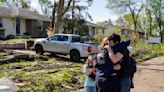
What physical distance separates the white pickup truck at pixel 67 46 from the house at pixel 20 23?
24.0 meters

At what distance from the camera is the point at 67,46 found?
81.8 ft

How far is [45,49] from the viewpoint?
26.2m

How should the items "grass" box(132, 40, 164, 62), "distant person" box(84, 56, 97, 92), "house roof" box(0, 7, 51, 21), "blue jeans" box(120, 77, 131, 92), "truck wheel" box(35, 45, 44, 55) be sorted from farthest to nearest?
"house roof" box(0, 7, 51, 21) → "grass" box(132, 40, 164, 62) → "truck wheel" box(35, 45, 44, 55) → "distant person" box(84, 56, 97, 92) → "blue jeans" box(120, 77, 131, 92)

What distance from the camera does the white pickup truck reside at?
949 inches

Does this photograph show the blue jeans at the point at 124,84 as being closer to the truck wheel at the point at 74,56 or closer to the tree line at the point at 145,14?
the truck wheel at the point at 74,56

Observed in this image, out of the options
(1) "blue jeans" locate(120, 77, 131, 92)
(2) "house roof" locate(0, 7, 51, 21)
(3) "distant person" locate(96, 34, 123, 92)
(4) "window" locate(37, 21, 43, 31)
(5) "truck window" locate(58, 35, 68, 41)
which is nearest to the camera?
(3) "distant person" locate(96, 34, 123, 92)

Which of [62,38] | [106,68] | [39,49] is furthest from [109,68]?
[39,49]

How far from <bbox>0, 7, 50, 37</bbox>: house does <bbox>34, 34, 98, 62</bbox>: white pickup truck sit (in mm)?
24044

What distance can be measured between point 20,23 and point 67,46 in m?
29.5

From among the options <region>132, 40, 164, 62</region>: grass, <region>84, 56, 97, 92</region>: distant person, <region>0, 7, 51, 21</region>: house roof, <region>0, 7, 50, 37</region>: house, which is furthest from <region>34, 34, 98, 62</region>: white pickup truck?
<region>0, 7, 51, 21</region>: house roof

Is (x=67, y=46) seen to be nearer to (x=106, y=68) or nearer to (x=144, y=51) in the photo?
(x=144, y=51)

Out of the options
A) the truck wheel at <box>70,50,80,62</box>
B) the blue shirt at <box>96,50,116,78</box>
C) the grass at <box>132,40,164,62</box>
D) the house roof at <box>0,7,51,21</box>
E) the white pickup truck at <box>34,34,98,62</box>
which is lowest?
the grass at <box>132,40,164,62</box>

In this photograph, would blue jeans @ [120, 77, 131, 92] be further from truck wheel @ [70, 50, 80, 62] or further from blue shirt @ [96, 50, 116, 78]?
truck wheel @ [70, 50, 80, 62]

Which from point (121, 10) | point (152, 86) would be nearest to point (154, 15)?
point (121, 10)
